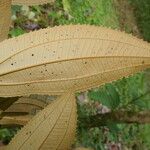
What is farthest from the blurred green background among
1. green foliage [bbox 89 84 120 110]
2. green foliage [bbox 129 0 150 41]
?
green foliage [bbox 129 0 150 41]

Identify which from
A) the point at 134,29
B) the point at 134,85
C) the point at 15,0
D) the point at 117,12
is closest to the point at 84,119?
the point at 15,0

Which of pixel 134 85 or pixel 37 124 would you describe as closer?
pixel 37 124

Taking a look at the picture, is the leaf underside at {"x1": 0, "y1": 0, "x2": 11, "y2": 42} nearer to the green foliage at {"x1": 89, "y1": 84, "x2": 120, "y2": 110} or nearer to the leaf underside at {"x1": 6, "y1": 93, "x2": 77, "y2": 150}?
the leaf underside at {"x1": 6, "y1": 93, "x2": 77, "y2": 150}

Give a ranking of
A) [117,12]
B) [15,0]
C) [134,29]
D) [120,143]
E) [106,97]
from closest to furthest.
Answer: [15,0] → [106,97] → [120,143] → [117,12] → [134,29]

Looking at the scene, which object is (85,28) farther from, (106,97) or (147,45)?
(106,97)

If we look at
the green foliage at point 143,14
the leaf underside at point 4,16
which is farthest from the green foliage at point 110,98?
the green foliage at point 143,14

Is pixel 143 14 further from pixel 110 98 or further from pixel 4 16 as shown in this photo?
pixel 4 16
